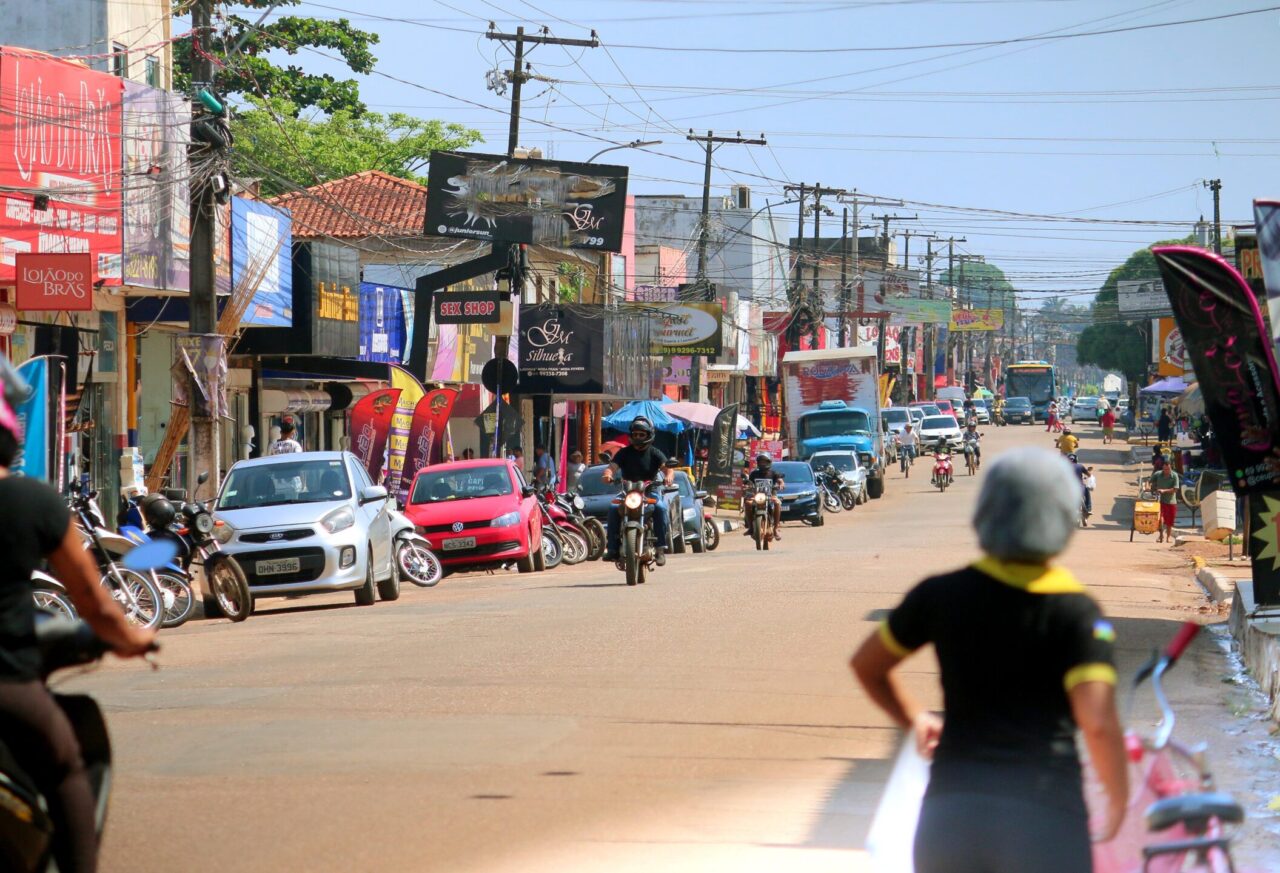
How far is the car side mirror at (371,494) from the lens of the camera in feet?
67.4

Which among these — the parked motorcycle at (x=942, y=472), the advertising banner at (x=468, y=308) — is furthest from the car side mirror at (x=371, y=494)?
the parked motorcycle at (x=942, y=472)

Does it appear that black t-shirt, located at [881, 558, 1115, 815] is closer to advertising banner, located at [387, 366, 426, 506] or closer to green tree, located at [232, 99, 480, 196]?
advertising banner, located at [387, 366, 426, 506]

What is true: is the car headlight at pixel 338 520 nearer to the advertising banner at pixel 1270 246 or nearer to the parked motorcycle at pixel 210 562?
the parked motorcycle at pixel 210 562

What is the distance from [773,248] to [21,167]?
82760 mm

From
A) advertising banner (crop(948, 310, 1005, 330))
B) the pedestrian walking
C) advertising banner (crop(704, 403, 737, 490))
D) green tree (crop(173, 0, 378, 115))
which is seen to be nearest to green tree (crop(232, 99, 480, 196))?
green tree (crop(173, 0, 378, 115))

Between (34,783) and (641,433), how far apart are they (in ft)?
51.5

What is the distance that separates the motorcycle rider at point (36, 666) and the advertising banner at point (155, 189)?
69.6 ft

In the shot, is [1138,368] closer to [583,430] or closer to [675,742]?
[583,430]

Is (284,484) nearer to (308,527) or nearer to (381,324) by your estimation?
(308,527)

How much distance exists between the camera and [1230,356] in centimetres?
1430

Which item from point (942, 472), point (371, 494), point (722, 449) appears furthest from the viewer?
point (942, 472)

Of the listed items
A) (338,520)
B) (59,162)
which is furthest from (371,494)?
(59,162)

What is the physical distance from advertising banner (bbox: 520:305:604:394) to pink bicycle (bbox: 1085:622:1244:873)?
148 ft

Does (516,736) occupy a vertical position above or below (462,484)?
below
